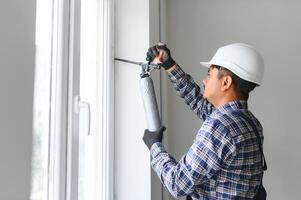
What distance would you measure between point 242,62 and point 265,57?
1139 mm

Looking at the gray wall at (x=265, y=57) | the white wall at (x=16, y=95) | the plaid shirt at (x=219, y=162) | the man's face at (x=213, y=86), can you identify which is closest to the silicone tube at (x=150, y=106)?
the plaid shirt at (x=219, y=162)

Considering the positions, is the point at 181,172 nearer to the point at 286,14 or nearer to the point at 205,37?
the point at 205,37

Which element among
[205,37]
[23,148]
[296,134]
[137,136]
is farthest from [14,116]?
[296,134]

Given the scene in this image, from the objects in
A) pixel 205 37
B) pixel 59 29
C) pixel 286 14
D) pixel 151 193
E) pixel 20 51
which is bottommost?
pixel 151 193

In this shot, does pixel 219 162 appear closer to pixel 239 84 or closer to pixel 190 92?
pixel 239 84

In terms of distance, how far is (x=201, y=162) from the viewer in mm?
1016

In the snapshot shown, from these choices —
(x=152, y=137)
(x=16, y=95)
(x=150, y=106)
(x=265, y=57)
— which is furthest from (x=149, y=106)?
(x=265, y=57)

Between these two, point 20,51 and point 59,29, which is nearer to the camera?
point 20,51

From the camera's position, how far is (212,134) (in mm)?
1033

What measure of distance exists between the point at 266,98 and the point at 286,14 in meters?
0.62

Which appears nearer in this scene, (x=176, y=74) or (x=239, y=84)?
(x=239, y=84)

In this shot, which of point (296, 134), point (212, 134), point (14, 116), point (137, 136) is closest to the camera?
point (14, 116)

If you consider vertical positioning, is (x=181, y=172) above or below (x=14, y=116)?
below

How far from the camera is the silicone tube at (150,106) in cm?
126
